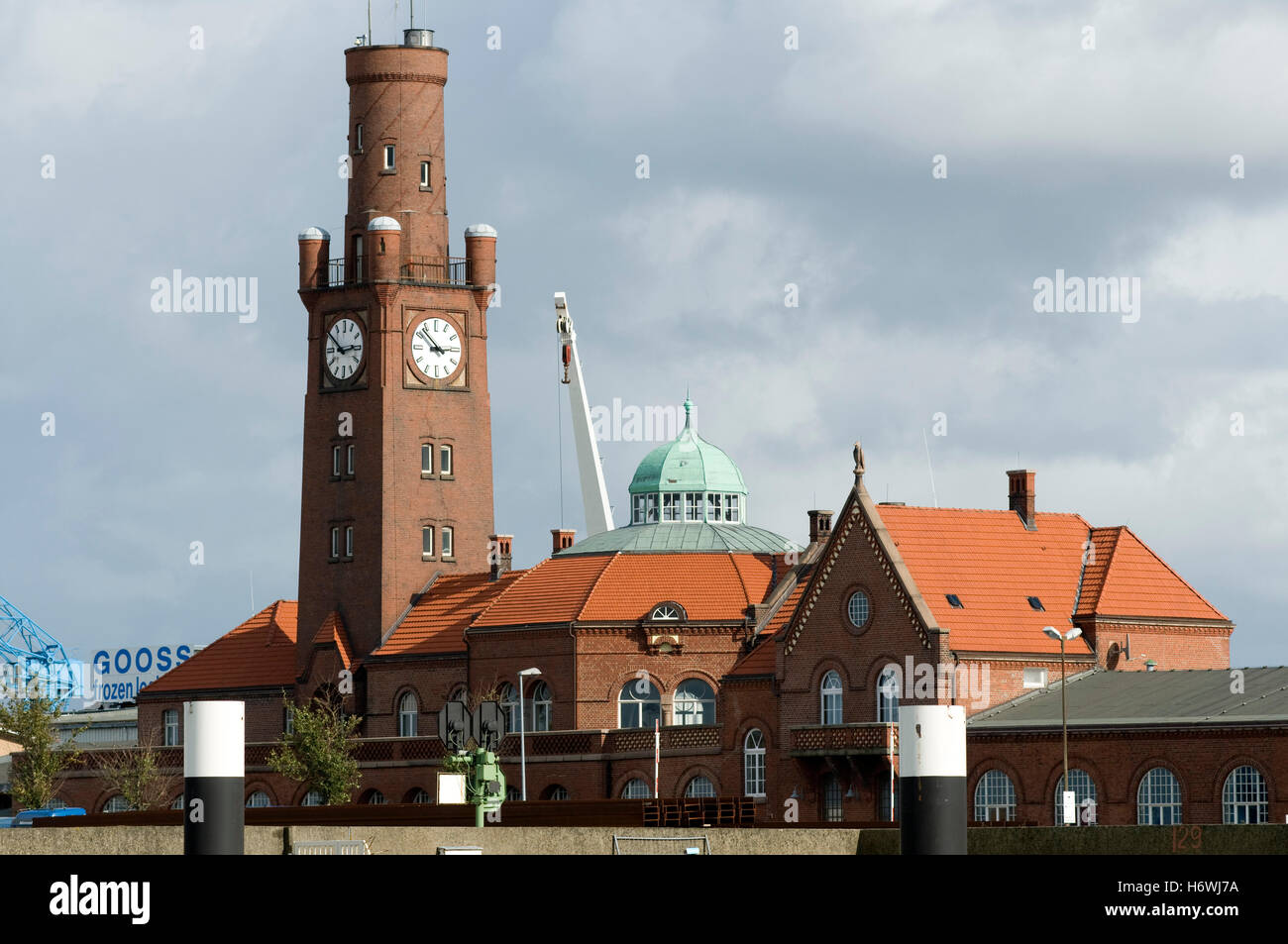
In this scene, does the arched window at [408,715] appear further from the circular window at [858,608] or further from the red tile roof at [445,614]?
the circular window at [858,608]

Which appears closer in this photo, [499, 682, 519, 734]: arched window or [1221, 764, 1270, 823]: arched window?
[1221, 764, 1270, 823]: arched window

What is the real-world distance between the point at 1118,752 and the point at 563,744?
27845 mm

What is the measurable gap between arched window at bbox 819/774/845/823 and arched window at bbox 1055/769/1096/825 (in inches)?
373

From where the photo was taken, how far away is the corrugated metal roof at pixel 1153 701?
246 feet

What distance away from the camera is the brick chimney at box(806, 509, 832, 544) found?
103375 millimetres

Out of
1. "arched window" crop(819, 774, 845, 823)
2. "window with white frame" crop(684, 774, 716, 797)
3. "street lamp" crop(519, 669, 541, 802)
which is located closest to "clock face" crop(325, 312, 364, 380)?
"street lamp" crop(519, 669, 541, 802)

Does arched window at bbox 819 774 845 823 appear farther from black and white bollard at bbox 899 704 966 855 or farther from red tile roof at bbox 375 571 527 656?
black and white bollard at bbox 899 704 966 855

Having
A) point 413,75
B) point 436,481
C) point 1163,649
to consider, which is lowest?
point 1163,649

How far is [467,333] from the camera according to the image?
366 feet

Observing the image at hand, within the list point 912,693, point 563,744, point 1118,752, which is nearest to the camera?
point 1118,752

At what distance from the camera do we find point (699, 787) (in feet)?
305
